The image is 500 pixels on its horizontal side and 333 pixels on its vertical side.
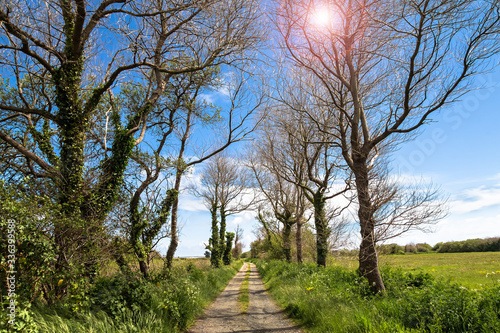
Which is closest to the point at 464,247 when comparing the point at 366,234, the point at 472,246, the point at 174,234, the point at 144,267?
the point at 472,246

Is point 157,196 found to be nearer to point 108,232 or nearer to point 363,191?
point 108,232

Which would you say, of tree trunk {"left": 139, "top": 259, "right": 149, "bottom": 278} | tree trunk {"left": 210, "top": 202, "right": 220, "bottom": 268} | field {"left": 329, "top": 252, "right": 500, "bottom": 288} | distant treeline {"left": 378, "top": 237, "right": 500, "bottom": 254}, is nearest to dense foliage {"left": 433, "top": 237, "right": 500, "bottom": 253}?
distant treeline {"left": 378, "top": 237, "right": 500, "bottom": 254}

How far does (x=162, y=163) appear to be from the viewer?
357 inches

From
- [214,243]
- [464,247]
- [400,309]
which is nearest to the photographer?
[400,309]

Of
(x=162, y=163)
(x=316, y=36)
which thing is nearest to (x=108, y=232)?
(x=162, y=163)

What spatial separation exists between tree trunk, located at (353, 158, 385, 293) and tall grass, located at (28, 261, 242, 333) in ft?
16.7

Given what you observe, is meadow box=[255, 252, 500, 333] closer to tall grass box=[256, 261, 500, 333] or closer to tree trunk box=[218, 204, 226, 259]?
tall grass box=[256, 261, 500, 333]

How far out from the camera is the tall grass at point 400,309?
3938 mm

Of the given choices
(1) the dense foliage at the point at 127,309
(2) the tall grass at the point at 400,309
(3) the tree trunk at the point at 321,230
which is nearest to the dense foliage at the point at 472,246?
(3) the tree trunk at the point at 321,230

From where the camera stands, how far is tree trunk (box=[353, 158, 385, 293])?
6.88 meters

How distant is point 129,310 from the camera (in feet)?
18.2

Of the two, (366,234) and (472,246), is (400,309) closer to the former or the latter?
(366,234)

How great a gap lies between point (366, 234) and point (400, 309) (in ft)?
8.38

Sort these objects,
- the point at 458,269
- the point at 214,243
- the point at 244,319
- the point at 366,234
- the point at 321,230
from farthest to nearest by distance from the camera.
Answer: the point at 214,243, the point at 458,269, the point at 321,230, the point at 244,319, the point at 366,234
